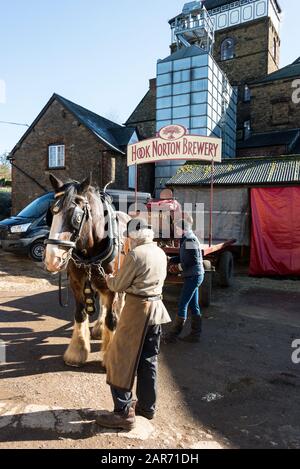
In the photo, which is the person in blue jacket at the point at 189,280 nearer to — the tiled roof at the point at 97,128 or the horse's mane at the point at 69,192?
the horse's mane at the point at 69,192

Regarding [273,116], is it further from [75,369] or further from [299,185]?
[75,369]

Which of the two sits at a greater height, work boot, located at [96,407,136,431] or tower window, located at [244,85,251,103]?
tower window, located at [244,85,251,103]

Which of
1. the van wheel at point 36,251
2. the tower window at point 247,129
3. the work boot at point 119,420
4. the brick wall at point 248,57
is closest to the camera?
the work boot at point 119,420

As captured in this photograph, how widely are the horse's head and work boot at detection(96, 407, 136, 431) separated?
55.7 inches

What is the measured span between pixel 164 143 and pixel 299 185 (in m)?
4.94

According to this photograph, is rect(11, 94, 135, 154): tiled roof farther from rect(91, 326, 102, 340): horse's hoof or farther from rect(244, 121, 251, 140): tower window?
rect(91, 326, 102, 340): horse's hoof

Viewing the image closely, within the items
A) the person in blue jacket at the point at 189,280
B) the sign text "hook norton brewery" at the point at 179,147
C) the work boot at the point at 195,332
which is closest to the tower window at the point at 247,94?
the sign text "hook norton brewery" at the point at 179,147

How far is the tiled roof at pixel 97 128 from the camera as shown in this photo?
18.7 meters

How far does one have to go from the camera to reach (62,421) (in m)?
Result: 3.14

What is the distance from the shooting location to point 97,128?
19.5 metres

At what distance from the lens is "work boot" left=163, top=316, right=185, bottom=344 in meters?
5.27

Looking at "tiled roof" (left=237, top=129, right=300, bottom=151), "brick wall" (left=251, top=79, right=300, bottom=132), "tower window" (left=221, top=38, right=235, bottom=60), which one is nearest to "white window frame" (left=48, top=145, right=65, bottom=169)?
"tiled roof" (left=237, top=129, right=300, bottom=151)

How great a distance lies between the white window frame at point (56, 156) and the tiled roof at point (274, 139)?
498 inches
